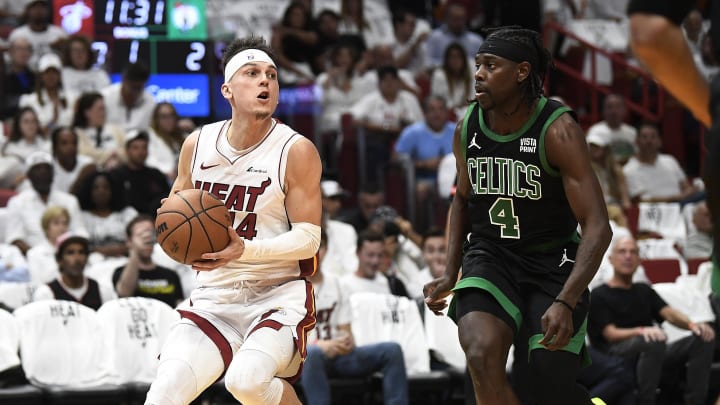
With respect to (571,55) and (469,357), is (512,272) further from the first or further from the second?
(571,55)

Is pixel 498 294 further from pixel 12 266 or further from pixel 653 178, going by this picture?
pixel 653 178

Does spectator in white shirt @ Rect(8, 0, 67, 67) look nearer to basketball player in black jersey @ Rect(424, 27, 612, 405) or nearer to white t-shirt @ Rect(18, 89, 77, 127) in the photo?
white t-shirt @ Rect(18, 89, 77, 127)

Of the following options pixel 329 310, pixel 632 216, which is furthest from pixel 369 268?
pixel 632 216

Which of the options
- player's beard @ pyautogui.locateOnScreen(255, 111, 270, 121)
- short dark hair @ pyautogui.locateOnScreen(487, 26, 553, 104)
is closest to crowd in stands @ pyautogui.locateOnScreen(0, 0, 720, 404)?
player's beard @ pyautogui.locateOnScreen(255, 111, 270, 121)

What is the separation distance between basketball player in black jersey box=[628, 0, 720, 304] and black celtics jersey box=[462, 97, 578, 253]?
2.19 m

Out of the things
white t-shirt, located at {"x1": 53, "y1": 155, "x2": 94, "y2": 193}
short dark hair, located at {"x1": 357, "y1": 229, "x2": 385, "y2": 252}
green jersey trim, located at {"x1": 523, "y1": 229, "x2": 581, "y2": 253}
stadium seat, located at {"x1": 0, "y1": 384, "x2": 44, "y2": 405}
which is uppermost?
green jersey trim, located at {"x1": 523, "y1": 229, "x2": 581, "y2": 253}

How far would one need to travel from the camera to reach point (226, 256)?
16.9ft

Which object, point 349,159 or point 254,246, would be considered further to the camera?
point 349,159

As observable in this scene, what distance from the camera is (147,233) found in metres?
9.72

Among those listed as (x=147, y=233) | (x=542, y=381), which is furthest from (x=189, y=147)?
(x=147, y=233)

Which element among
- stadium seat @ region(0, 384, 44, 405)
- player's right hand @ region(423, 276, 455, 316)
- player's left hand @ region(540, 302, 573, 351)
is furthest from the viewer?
stadium seat @ region(0, 384, 44, 405)

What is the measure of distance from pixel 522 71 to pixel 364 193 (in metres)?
6.71

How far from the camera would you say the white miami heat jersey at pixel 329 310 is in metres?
9.36

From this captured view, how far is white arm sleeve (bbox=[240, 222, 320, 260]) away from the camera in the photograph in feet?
17.6
